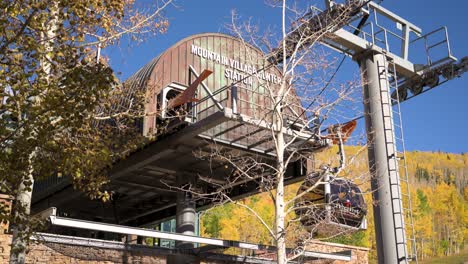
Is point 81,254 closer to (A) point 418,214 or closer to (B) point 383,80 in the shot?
(B) point 383,80

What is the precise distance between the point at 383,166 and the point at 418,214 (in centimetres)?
7628

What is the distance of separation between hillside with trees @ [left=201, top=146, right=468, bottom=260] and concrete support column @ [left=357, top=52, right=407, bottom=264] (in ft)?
1.64

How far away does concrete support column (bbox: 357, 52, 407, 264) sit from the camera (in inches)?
590

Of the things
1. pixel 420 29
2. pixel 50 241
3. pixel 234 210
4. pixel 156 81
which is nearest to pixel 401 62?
pixel 420 29

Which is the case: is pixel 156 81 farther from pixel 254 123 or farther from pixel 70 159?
pixel 70 159

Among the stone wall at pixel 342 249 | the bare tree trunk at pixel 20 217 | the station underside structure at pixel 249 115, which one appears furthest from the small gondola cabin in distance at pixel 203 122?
the bare tree trunk at pixel 20 217

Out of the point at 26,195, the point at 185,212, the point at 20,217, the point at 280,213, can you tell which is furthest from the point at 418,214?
the point at 20,217

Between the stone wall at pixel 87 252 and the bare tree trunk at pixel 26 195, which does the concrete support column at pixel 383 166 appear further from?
the bare tree trunk at pixel 26 195

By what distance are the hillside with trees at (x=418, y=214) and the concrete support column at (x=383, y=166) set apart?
1.64 feet

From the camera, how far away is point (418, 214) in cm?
8650

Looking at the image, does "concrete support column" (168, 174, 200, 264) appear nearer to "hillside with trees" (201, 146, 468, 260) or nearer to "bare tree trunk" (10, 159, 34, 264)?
"hillside with trees" (201, 146, 468, 260)

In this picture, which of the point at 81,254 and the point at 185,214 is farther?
the point at 185,214

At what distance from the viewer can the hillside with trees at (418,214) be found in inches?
892

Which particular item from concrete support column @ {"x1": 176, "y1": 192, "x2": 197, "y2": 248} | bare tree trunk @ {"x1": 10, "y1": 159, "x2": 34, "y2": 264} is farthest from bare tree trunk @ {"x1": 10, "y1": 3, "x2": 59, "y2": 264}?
concrete support column @ {"x1": 176, "y1": 192, "x2": 197, "y2": 248}
